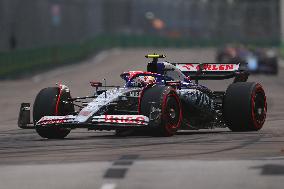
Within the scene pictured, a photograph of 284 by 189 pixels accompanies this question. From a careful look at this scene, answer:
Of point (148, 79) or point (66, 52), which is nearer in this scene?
point (148, 79)

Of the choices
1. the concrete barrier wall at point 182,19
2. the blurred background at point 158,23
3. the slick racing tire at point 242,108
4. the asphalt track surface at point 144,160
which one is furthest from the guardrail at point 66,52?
the slick racing tire at point 242,108

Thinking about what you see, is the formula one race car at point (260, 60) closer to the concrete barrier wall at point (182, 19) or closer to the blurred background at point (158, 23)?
the blurred background at point (158, 23)

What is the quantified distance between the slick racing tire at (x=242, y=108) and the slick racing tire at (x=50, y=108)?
2715 millimetres

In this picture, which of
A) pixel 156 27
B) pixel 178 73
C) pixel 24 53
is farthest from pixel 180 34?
pixel 178 73

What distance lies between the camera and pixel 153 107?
52.2 feet

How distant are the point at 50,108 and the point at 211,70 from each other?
396cm

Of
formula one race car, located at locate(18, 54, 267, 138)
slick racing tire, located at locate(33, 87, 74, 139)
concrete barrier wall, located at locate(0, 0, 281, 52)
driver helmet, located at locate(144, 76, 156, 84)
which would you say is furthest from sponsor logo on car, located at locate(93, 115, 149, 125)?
concrete barrier wall, located at locate(0, 0, 281, 52)

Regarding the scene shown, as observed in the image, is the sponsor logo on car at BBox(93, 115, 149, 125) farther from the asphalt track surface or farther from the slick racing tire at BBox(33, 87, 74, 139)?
the slick racing tire at BBox(33, 87, 74, 139)

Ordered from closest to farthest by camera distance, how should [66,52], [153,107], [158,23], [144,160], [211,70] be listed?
1. [144,160]
2. [153,107]
3. [211,70]
4. [66,52]
5. [158,23]

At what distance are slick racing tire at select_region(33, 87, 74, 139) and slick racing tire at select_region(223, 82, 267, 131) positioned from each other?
271 centimetres

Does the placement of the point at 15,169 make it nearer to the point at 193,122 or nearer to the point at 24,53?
the point at 193,122

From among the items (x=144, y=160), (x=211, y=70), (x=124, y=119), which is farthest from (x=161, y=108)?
(x=211, y=70)

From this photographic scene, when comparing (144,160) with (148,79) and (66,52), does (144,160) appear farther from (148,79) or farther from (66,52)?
(66,52)

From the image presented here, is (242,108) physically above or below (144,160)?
above
